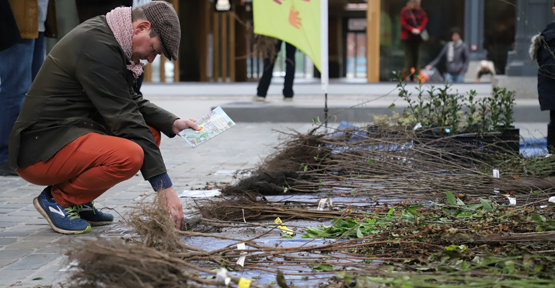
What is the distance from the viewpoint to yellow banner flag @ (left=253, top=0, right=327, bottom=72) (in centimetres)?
583

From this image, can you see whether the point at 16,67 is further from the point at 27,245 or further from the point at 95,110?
the point at 27,245

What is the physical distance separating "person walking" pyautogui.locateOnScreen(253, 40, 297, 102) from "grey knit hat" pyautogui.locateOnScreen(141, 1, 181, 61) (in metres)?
6.39

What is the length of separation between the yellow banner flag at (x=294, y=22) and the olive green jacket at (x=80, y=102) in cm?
299

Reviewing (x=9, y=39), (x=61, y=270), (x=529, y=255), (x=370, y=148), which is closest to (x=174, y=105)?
(x=9, y=39)

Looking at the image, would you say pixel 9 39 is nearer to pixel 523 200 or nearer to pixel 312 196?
pixel 312 196

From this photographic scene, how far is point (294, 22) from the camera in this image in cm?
586

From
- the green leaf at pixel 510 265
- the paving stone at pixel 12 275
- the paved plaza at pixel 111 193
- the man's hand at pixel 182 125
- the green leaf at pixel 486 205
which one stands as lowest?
the paved plaza at pixel 111 193

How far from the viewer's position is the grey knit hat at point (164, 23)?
9.23 feet

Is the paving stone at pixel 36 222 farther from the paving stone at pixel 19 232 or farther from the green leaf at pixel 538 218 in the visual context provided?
the green leaf at pixel 538 218

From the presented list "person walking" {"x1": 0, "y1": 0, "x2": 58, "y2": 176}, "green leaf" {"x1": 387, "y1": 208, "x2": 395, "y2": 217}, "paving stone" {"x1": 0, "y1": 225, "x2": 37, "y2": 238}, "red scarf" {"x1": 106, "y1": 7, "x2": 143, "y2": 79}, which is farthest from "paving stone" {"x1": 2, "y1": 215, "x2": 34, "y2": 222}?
"green leaf" {"x1": 387, "y1": 208, "x2": 395, "y2": 217}

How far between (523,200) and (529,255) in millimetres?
1238

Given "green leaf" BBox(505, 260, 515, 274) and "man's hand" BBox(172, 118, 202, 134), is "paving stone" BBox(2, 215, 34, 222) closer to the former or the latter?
"man's hand" BBox(172, 118, 202, 134)

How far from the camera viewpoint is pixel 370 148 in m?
4.35

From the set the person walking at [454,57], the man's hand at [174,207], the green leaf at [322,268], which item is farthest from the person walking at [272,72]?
the green leaf at [322,268]
